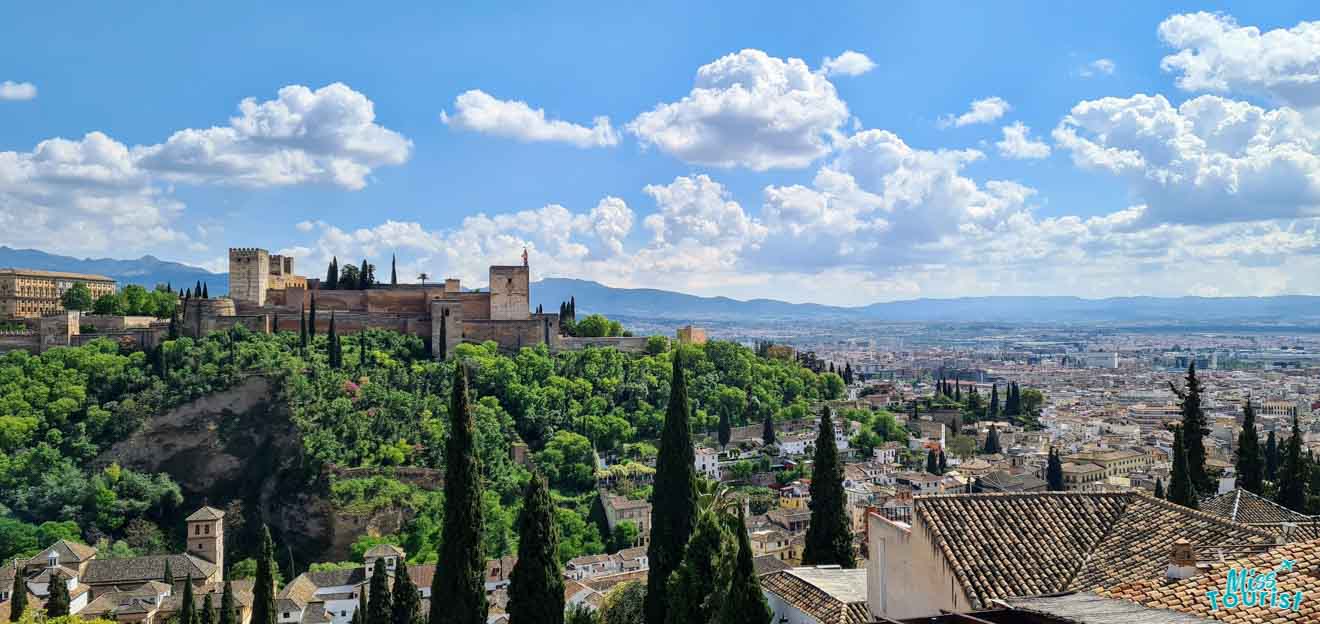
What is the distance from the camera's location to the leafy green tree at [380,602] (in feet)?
96.5

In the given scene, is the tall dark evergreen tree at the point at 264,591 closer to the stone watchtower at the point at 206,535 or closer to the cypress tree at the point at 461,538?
the cypress tree at the point at 461,538

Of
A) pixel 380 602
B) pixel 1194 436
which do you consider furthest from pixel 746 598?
pixel 1194 436

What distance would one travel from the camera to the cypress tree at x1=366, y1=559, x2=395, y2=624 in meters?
29.4

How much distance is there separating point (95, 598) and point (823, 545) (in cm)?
3393

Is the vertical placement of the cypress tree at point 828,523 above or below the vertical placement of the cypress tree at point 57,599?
above

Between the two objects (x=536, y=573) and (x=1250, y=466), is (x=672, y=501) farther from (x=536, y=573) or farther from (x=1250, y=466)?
(x=1250, y=466)

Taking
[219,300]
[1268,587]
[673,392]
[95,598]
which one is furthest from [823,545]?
[219,300]

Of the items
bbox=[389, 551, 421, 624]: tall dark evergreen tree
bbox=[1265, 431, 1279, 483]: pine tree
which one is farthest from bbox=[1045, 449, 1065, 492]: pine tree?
bbox=[389, 551, 421, 624]: tall dark evergreen tree

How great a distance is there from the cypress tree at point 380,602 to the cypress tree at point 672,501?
12067mm

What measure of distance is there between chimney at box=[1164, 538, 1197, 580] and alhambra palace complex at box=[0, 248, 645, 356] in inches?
2255

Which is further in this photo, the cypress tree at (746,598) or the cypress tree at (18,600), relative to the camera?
the cypress tree at (18,600)

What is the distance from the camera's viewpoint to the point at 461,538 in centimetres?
1998

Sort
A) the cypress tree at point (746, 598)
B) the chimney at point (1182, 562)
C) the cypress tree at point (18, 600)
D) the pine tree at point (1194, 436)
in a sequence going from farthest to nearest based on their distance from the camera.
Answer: the cypress tree at point (18, 600)
the pine tree at point (1194, 436)
the cypress tree at point (746, 598)
the chimney at point (1182, 562)

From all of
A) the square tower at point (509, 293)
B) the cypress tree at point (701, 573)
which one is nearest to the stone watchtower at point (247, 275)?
the square tower at point (509, 293)
